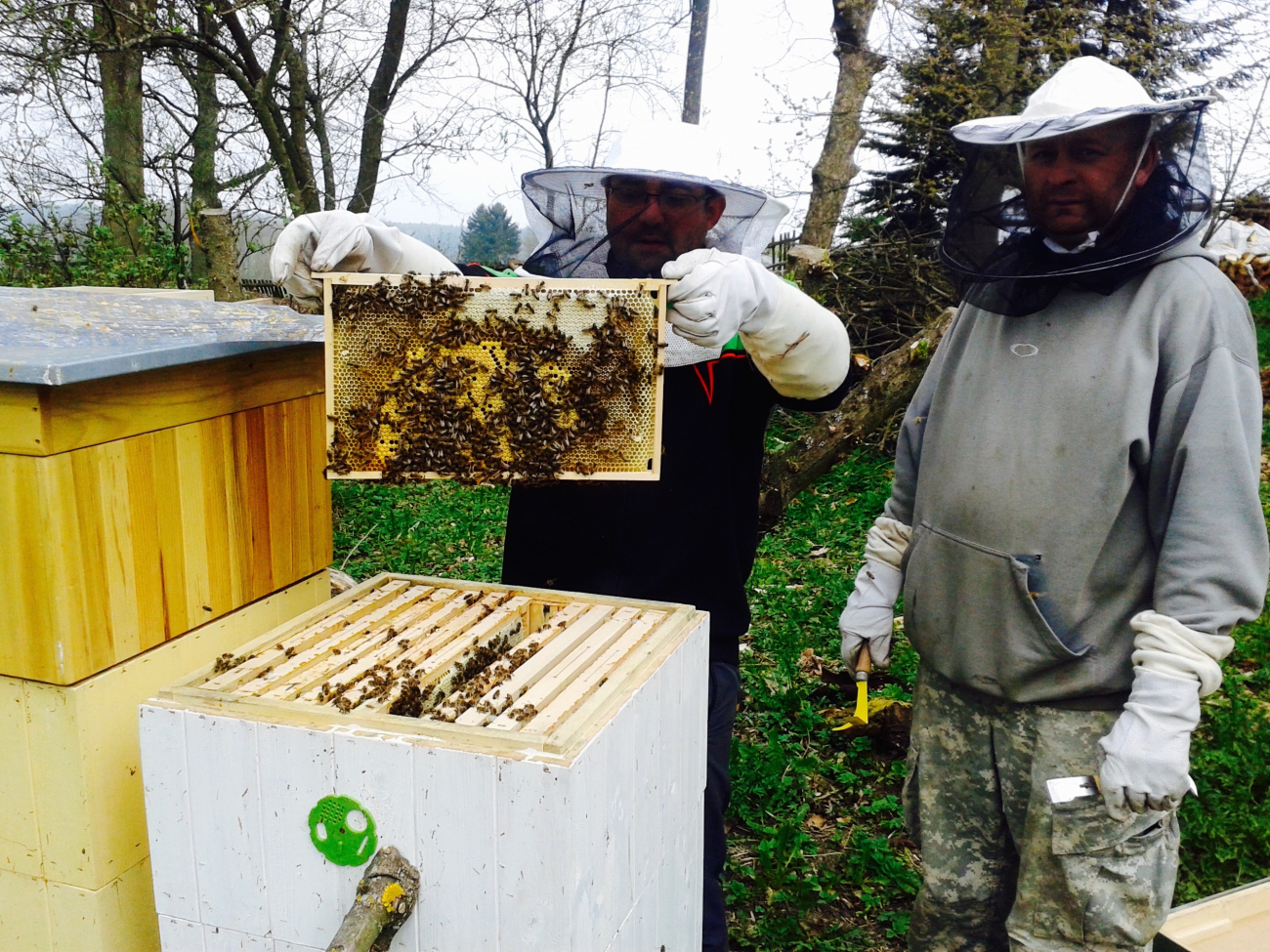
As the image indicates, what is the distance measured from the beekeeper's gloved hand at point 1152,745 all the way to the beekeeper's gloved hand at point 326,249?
1.87 metres

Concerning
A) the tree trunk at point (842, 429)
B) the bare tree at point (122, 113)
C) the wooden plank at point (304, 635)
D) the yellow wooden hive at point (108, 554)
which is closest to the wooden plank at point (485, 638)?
the wooden plank at point (304, 635)

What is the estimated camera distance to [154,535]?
5.77 ft

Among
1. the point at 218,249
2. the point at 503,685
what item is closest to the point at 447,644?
the point at 503,685

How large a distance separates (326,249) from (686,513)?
41.0 inches

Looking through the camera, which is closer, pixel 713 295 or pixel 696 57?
pixel 713 295

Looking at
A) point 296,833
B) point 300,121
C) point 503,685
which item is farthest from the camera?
point 300,121

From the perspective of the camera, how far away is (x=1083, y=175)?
2.11 metres

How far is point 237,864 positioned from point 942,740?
5.38 ft

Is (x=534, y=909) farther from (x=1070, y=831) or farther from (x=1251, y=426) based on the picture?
(x=1251, y=426)

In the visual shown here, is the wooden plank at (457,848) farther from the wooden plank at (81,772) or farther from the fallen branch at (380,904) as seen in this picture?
the wooden plank at (81,772)

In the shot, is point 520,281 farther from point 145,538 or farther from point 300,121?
point 300,121

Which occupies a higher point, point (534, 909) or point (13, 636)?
point (13, 636)

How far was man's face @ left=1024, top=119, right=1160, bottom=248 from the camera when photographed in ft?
6.79

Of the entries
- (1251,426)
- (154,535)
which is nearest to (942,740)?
(1251,426)
